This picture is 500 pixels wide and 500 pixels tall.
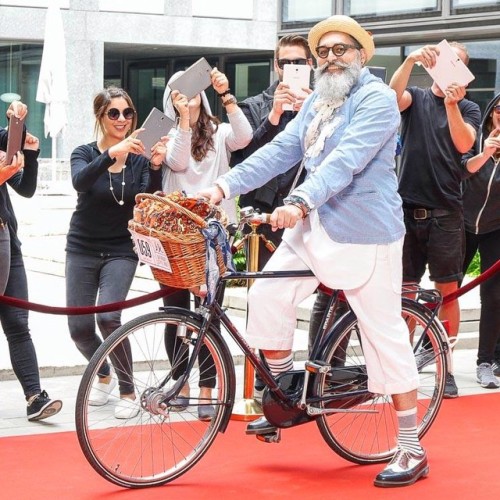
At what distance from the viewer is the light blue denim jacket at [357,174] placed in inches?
211

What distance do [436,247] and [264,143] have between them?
52.0 inches

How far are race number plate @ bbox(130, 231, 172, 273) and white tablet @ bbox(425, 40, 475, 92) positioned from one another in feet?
7.89

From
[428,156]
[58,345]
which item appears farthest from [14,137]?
[58,345]

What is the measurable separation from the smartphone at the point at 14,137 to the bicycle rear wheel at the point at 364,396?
1899 mm

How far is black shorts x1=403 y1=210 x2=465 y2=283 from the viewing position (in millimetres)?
7727

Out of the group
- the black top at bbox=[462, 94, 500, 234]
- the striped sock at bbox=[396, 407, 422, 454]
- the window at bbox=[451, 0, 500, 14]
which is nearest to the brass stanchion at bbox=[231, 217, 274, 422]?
the striped sock at bbox=[396, 407, 422, 454]

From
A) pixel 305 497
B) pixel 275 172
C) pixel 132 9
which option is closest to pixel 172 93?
pixel 275 172

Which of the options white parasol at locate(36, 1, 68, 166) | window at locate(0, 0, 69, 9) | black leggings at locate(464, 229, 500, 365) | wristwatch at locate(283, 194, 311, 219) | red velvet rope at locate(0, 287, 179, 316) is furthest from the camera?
window at locate(0, 0, 69, 9)

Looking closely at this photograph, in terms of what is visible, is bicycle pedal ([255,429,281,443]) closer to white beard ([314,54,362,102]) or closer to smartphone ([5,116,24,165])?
white beard ([314,54,362,102])

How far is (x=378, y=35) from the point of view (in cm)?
2027

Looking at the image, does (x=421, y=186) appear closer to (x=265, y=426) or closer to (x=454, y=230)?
(x=454, y=230)

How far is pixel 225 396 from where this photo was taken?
18.7ft

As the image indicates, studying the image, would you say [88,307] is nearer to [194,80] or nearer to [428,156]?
[194,80]

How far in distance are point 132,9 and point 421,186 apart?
71.4 ft
